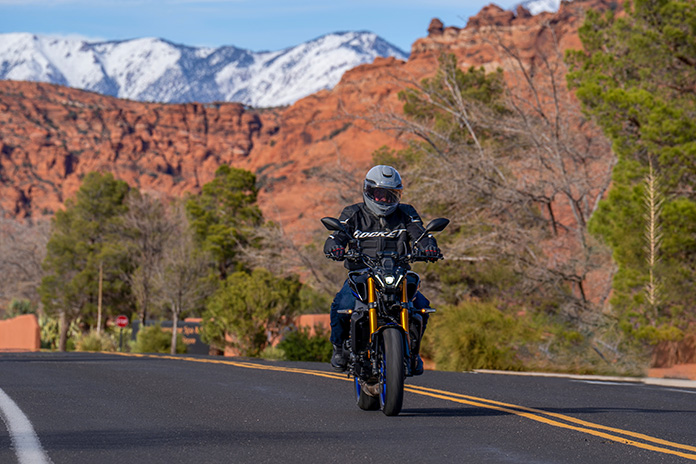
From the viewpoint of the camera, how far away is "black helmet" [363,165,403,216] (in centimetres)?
802

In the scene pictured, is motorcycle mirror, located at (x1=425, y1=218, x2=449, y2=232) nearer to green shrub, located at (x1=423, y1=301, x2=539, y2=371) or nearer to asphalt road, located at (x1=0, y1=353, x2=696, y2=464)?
asphalt road, located at (x1=0, y1=353, x2=696, y2=464)

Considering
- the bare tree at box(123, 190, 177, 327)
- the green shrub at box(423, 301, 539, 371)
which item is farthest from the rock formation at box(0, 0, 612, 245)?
the green shrub at box(423, 301, 539, 371)

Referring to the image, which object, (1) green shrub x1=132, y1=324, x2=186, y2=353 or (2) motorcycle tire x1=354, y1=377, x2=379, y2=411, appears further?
(1) green shrub x1=132, y1=324, x2=186, y2=353

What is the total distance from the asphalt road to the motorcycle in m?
0.39

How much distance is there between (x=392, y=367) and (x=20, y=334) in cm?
4658

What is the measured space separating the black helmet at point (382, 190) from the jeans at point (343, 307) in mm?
739

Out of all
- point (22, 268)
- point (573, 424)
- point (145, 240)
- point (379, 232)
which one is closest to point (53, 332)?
point (145, 240)

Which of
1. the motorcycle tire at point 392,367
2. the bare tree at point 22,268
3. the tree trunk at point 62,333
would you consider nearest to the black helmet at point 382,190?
the motorcycle tire at point 392,367

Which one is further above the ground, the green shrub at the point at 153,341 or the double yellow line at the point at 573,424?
the double yellow line at the point at 573,424

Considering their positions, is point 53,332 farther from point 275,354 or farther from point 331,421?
point 331,421

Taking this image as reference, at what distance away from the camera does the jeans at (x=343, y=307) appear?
7836 mm

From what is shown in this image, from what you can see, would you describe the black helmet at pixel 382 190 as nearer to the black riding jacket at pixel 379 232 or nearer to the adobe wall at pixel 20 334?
the black riding jacket at pixel 379 232

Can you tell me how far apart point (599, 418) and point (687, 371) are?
9.33m

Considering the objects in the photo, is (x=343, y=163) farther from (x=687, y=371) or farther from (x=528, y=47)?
(x=528, y=47)
